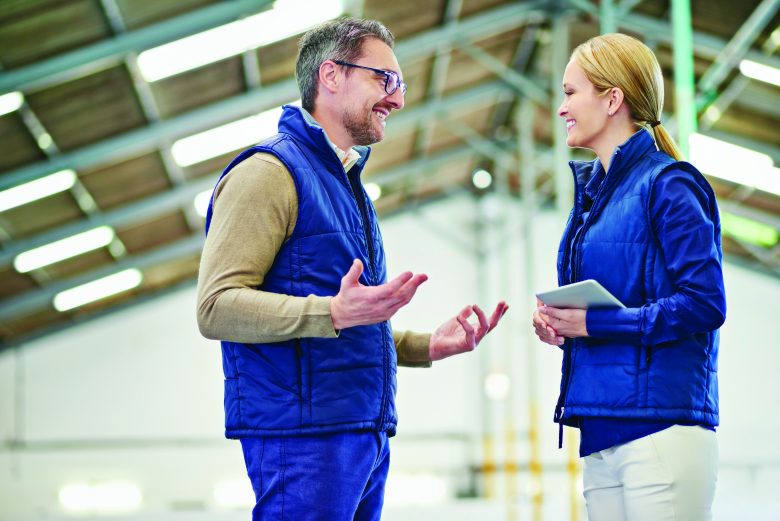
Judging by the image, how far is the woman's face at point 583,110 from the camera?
2420mm

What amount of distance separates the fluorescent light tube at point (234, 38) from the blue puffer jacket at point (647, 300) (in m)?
6.93

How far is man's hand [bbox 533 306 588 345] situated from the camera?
2.29m

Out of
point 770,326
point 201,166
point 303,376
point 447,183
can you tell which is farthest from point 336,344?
point 447,183

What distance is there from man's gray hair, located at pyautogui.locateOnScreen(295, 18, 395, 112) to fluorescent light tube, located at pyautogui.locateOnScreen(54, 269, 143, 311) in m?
12.6

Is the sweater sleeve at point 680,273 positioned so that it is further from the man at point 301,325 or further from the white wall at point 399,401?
the white wall at point 399,401

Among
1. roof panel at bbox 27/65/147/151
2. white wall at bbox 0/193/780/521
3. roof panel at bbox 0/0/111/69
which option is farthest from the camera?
white wall at bbox 0/193/780/521

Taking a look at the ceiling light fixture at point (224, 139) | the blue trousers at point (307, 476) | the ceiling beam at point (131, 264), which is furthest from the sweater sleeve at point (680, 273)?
the ceiling beam at point (131, 264)

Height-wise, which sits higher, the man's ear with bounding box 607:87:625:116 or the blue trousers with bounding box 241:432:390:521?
the man's ear with bounding box 607:87:625:116

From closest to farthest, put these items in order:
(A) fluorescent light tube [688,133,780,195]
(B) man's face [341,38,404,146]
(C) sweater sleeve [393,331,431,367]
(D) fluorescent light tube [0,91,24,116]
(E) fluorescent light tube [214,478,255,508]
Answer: (B) man's face [341,38,404,146] → (C) sweater sleeve [393,331,431,367] → (D) fluorescent light tube [0,91,24,116] → (A) fluorescent light tube [688,133,780,195] → (E) fluorescent light tube [214,478,255,508]

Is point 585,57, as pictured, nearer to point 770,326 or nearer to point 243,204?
point 243,204

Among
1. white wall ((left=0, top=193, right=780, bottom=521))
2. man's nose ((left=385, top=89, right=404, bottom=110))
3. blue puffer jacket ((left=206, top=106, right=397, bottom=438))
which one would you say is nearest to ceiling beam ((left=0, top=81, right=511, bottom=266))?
white wall ((left=0, top=193, right=780, bottom=521))

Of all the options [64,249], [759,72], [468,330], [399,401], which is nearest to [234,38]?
[64,249]

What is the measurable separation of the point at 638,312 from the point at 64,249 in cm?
Answer: 1184

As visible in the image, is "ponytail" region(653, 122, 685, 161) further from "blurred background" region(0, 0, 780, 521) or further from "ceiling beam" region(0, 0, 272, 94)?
"ceiling beam" region(0, 0, 272, 94)
